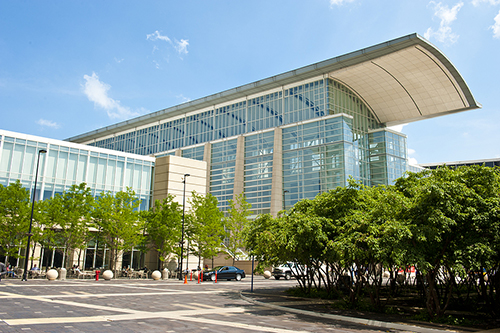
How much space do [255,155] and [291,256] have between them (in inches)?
1832

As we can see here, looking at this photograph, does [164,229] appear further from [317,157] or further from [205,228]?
[317,157]

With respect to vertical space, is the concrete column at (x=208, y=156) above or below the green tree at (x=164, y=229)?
above

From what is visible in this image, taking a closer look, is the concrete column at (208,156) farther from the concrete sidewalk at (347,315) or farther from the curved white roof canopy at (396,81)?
the concrete sidewalk at (347,315)

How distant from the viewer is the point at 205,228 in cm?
4309

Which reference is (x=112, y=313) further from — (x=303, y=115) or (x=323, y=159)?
(x=303, y=115)

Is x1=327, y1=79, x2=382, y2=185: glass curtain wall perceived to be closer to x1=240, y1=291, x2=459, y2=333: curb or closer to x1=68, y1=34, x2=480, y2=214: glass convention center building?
x1=68, y1=34, x2=480, y2=214: glass convention center building

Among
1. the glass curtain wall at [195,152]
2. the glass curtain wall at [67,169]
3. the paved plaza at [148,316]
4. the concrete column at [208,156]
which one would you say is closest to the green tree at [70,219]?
the glass curtain wall at [67,169]

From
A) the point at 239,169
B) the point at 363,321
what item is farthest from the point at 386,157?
the point at 363,321

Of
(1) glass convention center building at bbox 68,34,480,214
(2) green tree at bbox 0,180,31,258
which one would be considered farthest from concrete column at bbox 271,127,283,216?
(2) green tree at bbox 0,180,31,258

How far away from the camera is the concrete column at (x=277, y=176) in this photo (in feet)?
199

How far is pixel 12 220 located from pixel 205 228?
18223mm

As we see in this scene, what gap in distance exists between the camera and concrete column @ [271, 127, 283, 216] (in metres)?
60.6

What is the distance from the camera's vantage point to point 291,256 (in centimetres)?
2000

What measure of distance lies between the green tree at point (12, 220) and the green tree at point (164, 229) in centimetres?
1147
